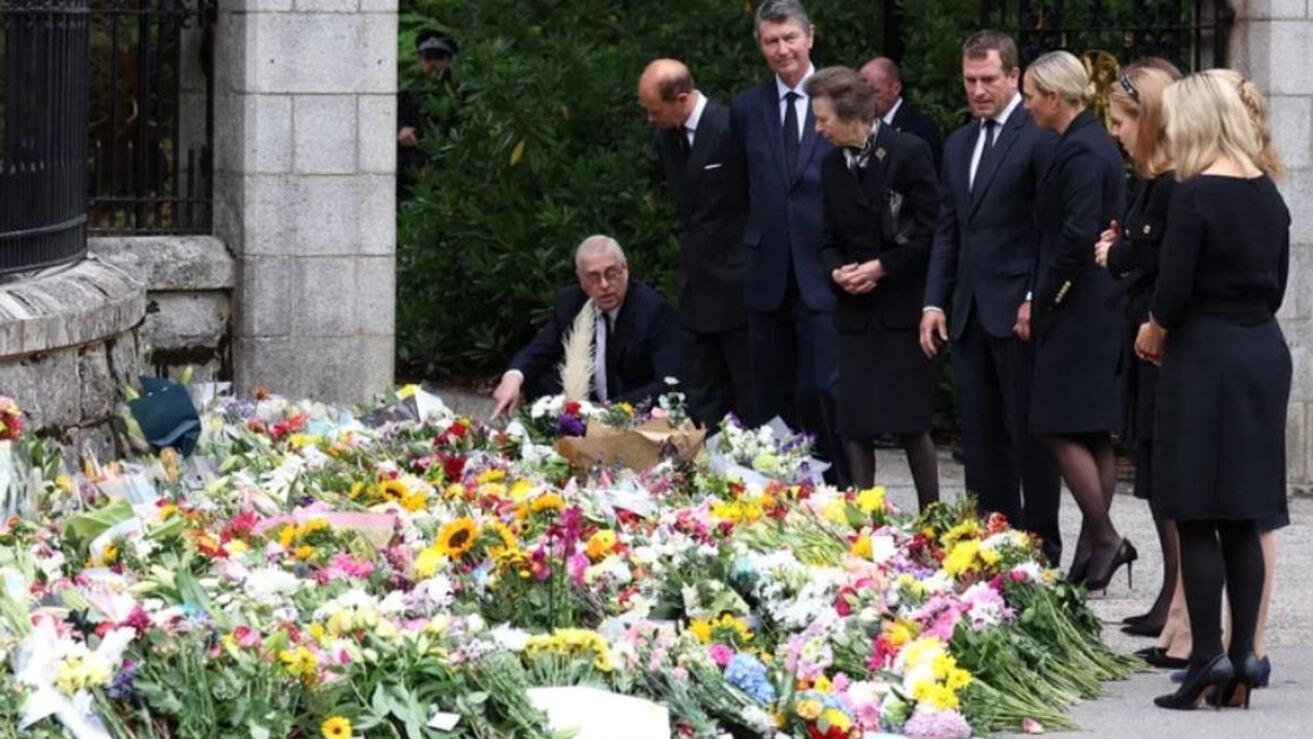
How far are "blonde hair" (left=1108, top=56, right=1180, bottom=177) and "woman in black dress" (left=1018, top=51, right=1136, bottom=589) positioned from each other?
86 centimetres

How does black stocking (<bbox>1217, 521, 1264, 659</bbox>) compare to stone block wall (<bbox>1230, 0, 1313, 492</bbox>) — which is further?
stone block wall (<bbox>1230, 0, 1313, 492</bbox>)

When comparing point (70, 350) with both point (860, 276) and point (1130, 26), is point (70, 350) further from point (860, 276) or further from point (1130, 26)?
point (1130, 26)

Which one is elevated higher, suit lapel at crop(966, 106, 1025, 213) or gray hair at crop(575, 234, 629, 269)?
suit lapel at crop(966, 106, 1025, 213)

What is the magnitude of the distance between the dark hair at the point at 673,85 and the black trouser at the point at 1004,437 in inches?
71.3

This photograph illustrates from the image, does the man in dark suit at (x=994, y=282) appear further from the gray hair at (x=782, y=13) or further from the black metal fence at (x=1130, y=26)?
the black metal fence at (x=1130, y=26)

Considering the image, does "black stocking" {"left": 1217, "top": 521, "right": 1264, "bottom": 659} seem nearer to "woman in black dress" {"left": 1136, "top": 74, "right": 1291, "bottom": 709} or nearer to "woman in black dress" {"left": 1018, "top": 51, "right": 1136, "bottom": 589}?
"woman in black dress" {"left": 1136, "top": 74, "right": 1291, "bottom": 709}

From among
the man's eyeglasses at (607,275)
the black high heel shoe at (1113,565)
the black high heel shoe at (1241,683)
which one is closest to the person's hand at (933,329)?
the black high heel shoe at (1113,565)

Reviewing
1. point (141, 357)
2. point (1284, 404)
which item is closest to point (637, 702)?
point (1284, 404)

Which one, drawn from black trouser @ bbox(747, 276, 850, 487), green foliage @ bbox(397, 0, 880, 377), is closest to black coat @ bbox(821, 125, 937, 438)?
black trouser @ bbox(747, 276, 850, 487)

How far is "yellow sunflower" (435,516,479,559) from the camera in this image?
24.5 feet

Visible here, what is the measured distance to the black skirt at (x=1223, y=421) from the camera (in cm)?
755

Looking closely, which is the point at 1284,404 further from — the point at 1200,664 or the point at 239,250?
the point at 239,250

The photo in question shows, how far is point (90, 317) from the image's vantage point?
918 cm

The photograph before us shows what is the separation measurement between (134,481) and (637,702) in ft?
7.34
